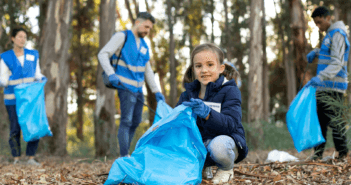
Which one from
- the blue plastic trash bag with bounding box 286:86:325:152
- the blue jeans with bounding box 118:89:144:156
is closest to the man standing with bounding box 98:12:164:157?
the blue jeans with bounding box 118:89:144:156

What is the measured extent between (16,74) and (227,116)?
330cm

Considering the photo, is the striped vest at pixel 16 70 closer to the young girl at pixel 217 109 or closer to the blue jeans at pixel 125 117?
the blue jeans at pixel 125 117

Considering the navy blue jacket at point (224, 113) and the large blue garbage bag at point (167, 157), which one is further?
the navy blue jacket at point (224, 113)

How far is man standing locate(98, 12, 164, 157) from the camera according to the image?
378 cm

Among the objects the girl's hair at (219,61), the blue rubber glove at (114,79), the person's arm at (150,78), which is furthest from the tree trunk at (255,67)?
the girl's hair at (219,61)

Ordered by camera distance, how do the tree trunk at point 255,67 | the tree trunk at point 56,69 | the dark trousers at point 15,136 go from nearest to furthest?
the dark trousers at point 15,136, the tree trunk at point 56,69, the tree trunk at point 255,67

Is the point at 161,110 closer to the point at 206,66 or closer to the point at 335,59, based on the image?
the point at 206,66

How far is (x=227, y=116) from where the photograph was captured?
90.0 inches

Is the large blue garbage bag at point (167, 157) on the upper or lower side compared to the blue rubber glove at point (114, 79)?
lower

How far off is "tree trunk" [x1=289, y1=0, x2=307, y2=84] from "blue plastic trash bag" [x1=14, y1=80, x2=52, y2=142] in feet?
18.3

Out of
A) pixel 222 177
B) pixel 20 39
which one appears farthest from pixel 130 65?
pixel 222 177

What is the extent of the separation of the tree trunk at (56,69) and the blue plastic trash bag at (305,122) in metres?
4.46

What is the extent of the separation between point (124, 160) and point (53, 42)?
481cm

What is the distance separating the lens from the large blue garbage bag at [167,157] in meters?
2.07
